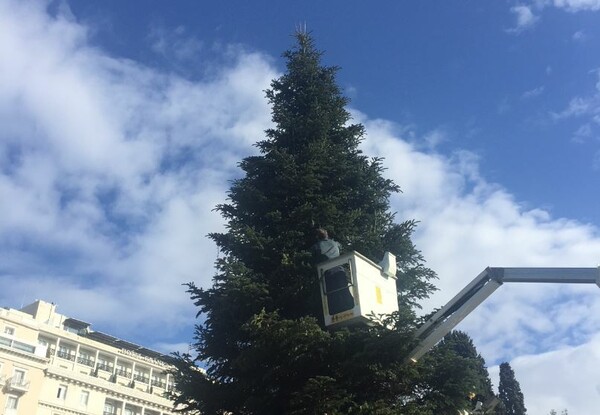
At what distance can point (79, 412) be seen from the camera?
57188 millimetres

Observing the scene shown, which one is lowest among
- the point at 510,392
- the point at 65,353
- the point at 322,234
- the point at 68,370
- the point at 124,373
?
the point at 322,234

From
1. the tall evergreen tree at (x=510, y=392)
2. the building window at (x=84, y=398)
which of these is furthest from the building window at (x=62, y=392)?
the tall evergreen tree at (x=510, y=392)

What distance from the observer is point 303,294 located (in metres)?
14.4

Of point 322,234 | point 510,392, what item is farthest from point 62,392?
point 322,234

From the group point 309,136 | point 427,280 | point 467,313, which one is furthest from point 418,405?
point 309,136

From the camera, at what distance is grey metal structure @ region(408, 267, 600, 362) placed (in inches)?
428

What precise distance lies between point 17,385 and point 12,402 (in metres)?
1.55

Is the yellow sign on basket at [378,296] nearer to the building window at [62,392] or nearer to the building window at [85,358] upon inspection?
the building window at [62,392]

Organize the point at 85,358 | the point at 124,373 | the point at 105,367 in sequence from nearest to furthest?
the point at 85,358, the point at 105,367, the point at 124,373

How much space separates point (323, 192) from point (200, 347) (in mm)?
5648

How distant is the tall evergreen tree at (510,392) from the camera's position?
5338cm

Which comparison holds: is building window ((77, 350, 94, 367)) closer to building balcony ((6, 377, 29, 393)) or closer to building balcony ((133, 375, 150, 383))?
building balcony ((133, 375, 150, 383))

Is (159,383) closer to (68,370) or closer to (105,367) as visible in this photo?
(105,367)

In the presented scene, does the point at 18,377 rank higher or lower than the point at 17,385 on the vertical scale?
higher
